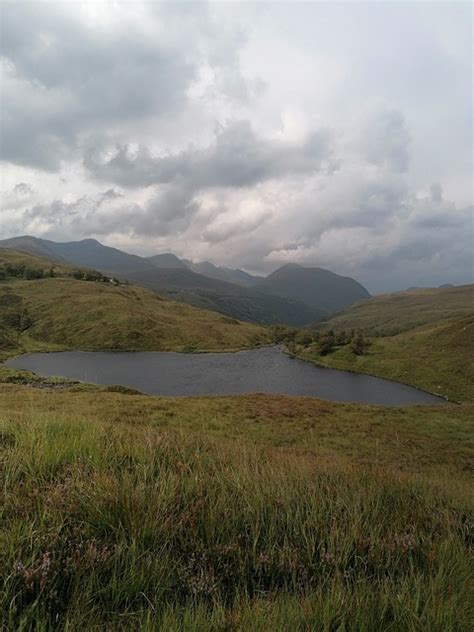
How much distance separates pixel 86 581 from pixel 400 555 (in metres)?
3.19

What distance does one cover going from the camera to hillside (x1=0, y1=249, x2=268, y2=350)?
103 m

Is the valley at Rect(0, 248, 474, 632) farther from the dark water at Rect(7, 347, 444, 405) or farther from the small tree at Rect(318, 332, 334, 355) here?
the small tree at Rect(318, 332, 334, 355)

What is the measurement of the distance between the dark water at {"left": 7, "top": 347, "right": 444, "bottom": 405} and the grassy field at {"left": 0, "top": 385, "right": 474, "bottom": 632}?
49851 millimetres

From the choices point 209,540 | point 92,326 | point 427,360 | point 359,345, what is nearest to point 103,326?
point 92,326

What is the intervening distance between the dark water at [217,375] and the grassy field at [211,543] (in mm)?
49851

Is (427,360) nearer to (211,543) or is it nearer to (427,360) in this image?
(427,360)

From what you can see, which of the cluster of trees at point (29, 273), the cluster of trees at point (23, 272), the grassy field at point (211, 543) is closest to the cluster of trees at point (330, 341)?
the grassy field at point (211, 543)

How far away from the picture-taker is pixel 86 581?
263 cm

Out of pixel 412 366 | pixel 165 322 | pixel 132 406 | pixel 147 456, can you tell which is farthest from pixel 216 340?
pixel 147 456

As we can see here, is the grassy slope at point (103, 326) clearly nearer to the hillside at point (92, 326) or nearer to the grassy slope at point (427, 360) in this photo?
the hillside at point (92, 326)

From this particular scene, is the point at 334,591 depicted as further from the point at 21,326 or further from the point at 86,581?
the point at 21,326

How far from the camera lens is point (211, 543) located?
3453 mm

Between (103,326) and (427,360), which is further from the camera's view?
(103,326)

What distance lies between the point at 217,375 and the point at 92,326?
2364 inches
